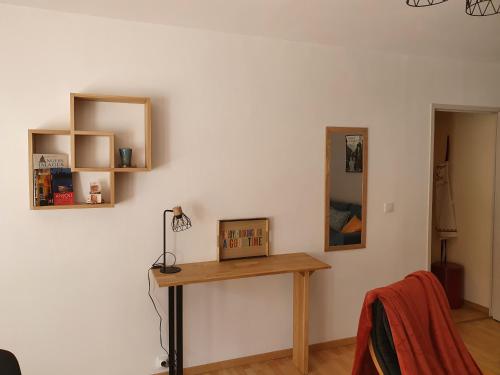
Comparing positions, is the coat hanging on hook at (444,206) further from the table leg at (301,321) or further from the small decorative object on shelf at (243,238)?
the small decorative object on shelf at (243,238)

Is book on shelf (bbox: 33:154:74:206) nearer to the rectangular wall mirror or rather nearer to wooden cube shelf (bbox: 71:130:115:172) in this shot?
wooden cube shelf (bbox: 71:130:115:172)

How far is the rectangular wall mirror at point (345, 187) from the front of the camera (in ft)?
11.2

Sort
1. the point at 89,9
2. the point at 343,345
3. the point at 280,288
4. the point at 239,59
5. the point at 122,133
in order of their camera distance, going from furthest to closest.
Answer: the point at 343,345
the point at 280,288
the point at 239,59
the point at 122,133
the point at 89,9

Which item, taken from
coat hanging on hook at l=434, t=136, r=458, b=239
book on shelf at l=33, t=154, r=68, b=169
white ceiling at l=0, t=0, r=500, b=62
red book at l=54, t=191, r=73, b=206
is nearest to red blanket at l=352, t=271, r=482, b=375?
white ceiling at l=0, t=0, r=500, b=62

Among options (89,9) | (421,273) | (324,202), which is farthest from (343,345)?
(89,9)

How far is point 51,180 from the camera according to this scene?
101 inches

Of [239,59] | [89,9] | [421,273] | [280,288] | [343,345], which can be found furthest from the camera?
[343,345]

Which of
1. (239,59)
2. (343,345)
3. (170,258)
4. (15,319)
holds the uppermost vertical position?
(239,59)

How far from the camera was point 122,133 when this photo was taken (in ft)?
9.14

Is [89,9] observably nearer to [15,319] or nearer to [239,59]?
[239,59]

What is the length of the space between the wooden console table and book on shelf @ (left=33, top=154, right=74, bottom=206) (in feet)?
2.53

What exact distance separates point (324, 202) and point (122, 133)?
5.53 ft

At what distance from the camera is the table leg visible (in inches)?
120

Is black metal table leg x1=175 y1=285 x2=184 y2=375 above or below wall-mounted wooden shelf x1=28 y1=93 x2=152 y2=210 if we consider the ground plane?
below
